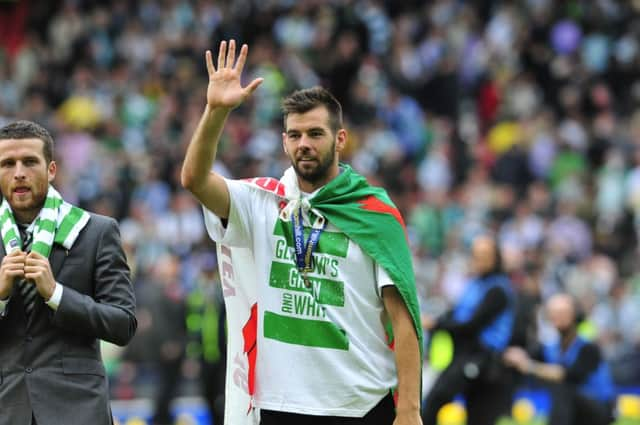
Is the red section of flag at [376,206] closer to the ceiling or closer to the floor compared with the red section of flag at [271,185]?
closer to the floor

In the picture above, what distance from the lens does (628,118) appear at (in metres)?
21.6

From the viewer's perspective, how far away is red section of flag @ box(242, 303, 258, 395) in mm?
6234

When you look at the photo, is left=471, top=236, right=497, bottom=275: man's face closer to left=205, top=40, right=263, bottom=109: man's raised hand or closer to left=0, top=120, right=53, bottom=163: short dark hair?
left=205, top=40, right=263, bottom=109: man's raised hand

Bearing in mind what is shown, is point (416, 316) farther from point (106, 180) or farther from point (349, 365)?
point (106, 180)

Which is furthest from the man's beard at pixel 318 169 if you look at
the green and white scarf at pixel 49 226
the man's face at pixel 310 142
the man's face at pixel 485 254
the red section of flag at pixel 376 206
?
the man's face at pixel 485 254

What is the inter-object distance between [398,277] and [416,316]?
213mm

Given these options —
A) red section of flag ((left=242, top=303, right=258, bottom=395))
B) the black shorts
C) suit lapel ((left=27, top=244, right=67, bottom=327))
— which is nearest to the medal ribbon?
red section of flag ((left=242, top=303, right=258, bottom=395))

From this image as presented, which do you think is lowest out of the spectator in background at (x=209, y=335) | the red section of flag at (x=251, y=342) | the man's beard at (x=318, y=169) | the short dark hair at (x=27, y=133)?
the spectator in background at (x=209, y=335)

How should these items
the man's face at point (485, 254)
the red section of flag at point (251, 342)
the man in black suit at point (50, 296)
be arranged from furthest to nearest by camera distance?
the man's face at point (485, 254) → the red section of flag at point (251, 342) → the man in black suit at point (50, 296)

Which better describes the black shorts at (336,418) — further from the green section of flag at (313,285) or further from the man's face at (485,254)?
the man's face at (485,254)

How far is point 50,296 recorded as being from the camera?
5648 millimetres

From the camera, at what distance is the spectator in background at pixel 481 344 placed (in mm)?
11023

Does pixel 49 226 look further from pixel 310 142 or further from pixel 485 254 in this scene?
pixel 485 254

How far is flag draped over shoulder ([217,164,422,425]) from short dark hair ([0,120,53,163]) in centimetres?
96
